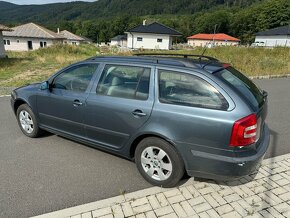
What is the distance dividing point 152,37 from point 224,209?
49.2 m

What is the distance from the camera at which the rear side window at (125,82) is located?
10.6ft

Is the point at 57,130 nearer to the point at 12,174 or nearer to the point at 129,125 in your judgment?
the point at 12,174

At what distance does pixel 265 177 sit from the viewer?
3451 millimetres

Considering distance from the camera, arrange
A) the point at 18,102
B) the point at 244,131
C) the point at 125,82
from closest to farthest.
Result: the point at 244,131
the point at 125,82
the point at 18,102

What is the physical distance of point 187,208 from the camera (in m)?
2.80

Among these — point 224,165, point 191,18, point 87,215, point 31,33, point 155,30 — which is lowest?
point 87,215

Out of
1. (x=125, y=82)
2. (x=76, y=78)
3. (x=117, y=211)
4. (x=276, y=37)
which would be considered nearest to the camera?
(x=117, y=211)

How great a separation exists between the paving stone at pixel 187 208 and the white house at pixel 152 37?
47433mm

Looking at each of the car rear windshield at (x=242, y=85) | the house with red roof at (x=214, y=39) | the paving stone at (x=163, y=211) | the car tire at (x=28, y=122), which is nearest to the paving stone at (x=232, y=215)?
the paving stone at (x=163, y=211)

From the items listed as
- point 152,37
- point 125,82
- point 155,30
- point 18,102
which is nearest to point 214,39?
point 155,30

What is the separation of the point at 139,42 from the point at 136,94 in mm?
49312

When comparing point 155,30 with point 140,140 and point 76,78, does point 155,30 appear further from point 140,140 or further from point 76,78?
point 140,140

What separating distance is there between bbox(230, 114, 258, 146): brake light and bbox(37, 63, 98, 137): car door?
2.16m

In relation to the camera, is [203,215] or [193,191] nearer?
[203,215]
